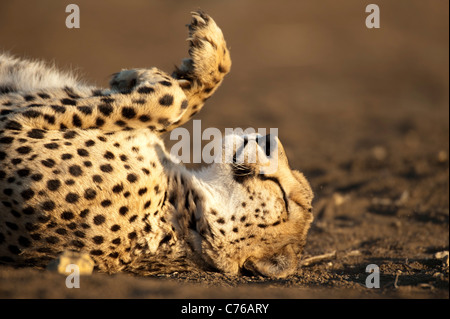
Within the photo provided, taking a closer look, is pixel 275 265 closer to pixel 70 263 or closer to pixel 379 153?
pixel 70 263

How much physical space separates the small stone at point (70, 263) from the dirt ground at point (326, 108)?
8 centimetres

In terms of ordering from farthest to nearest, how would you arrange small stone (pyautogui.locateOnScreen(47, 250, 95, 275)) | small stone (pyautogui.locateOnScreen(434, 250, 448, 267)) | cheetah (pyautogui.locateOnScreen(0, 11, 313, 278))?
small stone (pyautogui.locateOnScreen(434, 250, 448, 267)) → cheetah (pyautogui.locateOnScreen(0, 11, 313, 278)) → small stone (pyautogui.locateOnScreen(47, 250, 95, 275))

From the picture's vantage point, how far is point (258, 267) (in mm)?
3303

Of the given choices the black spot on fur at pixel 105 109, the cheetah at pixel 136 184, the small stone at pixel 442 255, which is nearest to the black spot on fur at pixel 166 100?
the cheetah at pixel 136 184

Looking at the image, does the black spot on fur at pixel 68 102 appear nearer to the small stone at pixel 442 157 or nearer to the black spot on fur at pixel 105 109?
the black spot on fur at pixel 105 109

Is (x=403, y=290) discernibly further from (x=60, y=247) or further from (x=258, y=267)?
(x=60, y=247)

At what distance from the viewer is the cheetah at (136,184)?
2.93 m

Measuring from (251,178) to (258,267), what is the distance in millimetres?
501

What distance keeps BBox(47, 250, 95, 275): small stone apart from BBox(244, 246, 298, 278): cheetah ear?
912 mm

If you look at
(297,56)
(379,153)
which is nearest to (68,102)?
(379,153)

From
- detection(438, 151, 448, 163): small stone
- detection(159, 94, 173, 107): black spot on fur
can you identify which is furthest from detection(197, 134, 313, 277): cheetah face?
detection(438, 151, 448, 163): small stone

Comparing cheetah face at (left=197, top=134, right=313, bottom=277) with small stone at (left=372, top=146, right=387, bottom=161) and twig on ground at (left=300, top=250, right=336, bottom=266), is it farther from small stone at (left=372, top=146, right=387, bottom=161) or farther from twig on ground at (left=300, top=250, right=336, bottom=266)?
small stone at (left=372, top=146, right=387, bottom=161)

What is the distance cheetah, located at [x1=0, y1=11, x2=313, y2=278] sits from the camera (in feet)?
9.60
